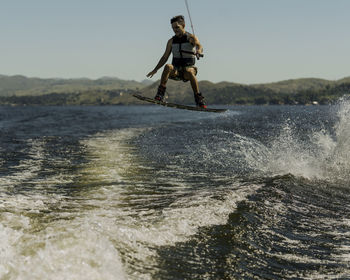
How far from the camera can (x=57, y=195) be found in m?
11.3

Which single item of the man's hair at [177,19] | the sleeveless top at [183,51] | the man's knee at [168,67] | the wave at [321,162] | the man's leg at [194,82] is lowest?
the wave at [321,162]

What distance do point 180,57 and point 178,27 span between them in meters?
1.06

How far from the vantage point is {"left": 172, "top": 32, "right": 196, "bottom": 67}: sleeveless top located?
12.5 m

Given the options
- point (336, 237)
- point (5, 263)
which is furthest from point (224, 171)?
point (5, 263)

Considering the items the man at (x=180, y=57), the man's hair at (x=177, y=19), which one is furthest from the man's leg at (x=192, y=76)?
the man's hair at (x=177, y=19)

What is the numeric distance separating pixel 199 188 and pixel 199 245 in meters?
5.50

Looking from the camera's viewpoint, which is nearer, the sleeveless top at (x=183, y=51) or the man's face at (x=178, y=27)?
the man's face at (x=178, y=27)

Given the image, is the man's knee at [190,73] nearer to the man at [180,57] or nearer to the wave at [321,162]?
the man at [180,57]

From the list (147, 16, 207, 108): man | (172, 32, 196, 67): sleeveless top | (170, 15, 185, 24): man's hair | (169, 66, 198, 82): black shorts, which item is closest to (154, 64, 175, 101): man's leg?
(147, 16, 207, 108): man

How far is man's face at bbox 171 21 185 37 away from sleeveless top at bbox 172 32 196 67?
15 centimetres

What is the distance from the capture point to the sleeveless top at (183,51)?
1254 centimetres

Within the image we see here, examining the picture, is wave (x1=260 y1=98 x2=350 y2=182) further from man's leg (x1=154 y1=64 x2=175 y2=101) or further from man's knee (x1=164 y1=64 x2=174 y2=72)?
man's knee (x1=164 y1=64 x2=174 y2=72)

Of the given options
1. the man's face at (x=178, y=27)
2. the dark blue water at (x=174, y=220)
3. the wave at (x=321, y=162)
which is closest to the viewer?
the dark blue water at (x=174, y=220)

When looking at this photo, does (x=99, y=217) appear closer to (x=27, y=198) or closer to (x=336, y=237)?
(x=27, y=198)
